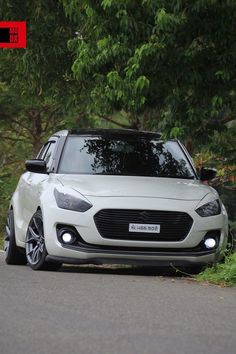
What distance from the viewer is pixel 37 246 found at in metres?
9.74

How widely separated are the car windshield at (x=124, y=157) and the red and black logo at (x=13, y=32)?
3.25 meters

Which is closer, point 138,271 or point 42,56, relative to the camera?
point 138,271

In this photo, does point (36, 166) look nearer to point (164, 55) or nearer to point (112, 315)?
point (164, 55)

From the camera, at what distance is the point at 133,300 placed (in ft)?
25.1

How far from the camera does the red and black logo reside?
515 inches

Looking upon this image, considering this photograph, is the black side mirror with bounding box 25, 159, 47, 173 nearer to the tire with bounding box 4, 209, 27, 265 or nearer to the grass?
the tire with bounding box 4, 209, 27, 265

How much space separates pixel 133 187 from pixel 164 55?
167 centimetres

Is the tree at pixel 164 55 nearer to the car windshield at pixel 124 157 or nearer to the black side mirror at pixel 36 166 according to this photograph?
the car windshield at pixel 124 157

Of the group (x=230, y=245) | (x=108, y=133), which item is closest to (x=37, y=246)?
(x=108, y=133)

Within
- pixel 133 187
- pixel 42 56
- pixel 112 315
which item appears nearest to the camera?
pixel 112 315

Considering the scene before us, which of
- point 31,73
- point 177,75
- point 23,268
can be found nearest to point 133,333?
point 23,268

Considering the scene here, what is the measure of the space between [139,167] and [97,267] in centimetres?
172

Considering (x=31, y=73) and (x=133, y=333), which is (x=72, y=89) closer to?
(x=31, y=73)

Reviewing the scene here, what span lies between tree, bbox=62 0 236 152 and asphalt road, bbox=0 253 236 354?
7.93ft
